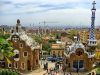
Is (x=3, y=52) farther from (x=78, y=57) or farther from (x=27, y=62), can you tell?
(x=78, y=57)

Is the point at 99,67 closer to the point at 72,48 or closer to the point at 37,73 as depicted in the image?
the point at 72,48

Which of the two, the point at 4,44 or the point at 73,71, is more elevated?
the point at 4,44

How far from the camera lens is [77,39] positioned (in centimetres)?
3250

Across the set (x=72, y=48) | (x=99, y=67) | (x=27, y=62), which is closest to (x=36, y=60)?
(x=27, y=62)

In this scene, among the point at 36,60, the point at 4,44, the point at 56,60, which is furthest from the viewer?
the point at 56,60

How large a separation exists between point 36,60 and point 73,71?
4.13 meters

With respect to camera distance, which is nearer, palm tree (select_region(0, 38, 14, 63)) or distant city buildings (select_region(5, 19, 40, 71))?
palm tree (select_region(0, 38, 14, 63))

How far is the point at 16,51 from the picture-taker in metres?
32.4

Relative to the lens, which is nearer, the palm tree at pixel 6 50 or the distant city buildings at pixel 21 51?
the palm tree at pixel 6 50

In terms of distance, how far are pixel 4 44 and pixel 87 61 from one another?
8.12m

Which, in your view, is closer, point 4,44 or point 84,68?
point 4,44

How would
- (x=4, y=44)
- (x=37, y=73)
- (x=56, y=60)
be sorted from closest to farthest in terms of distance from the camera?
(x=4, y=44)
(x=37, y=73)
(x=56, y=60)

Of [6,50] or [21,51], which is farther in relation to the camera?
[21,51]

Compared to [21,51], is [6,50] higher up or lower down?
higher up
